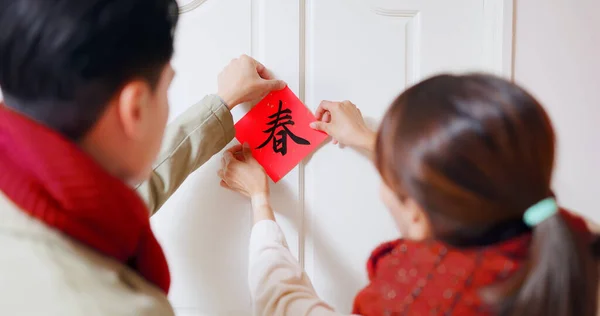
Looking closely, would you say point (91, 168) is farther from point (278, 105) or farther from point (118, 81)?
point (278, 105)

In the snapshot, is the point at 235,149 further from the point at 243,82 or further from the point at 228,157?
the point at 243,82

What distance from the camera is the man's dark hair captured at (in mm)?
429

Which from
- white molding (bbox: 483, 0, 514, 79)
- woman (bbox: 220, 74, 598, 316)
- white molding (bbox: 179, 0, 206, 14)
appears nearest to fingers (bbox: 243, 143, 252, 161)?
white molding (bbox: 179, 0, 206, 14)

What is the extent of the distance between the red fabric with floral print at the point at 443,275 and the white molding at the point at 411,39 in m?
0.49

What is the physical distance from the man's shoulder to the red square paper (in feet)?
1.71

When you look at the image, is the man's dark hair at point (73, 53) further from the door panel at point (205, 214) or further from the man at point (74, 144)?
the door panel at point (205, 214)

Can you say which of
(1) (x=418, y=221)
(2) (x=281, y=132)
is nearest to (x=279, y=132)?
(2) (x=281, y=132)

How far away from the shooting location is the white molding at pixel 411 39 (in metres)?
0.94

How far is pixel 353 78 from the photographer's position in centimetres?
96

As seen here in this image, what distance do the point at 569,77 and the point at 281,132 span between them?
0.67m

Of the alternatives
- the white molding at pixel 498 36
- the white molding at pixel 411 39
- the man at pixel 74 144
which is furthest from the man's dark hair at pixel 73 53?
the white molding at pixel 498 36

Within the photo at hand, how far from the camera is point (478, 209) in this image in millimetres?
500

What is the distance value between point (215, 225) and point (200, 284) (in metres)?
0.14

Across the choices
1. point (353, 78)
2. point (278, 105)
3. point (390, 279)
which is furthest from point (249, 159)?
point (390, 279)
